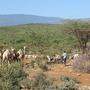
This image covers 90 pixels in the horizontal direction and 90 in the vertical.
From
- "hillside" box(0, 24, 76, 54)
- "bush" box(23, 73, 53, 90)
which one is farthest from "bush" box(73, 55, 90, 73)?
"hillside" box(0, 24, 76, 54)

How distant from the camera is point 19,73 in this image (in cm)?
1867

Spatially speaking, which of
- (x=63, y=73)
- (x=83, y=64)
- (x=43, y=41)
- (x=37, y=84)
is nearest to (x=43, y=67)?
(x=63, y=73)

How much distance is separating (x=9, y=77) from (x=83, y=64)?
34.9 feet

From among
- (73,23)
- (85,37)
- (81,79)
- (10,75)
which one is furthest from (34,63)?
(73,23)

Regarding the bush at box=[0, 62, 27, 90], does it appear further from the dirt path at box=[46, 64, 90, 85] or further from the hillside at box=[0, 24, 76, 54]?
the hillside at box=[0, 24, 76, 54]

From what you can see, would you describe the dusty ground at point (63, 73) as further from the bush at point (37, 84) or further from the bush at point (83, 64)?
the bush at point (37, 84)

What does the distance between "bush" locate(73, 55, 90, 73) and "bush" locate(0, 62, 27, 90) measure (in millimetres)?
8516

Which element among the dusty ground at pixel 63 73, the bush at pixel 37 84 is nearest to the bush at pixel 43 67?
the dusty ground at pixel 63 73

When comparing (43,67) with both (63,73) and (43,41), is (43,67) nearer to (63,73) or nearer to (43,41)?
(63,73)

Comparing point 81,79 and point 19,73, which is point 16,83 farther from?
point 81,79

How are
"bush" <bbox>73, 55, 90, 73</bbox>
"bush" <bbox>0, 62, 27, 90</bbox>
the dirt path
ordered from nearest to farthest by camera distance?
"bush" <bbox>0, 62, 27, 90</bbox> → the dirt path → "bush" <bbox>73, 55, 90, 73</bbox>

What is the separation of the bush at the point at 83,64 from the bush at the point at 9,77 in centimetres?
852

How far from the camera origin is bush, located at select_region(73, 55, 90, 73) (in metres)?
26.4

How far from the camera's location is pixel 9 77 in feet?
55.7
